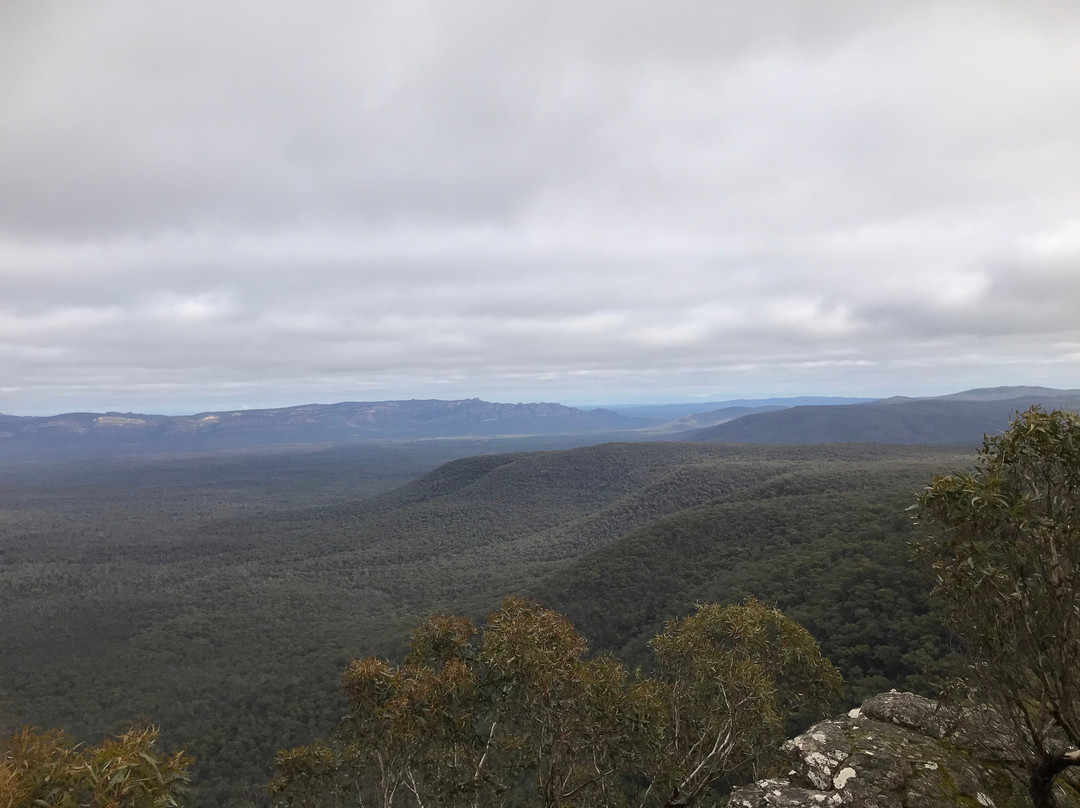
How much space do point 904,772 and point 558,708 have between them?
6875mm

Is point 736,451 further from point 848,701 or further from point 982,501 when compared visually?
point 982,501

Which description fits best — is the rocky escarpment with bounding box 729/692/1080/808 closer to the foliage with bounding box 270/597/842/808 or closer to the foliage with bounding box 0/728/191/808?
the foliage with bounding box 270/597/842/808

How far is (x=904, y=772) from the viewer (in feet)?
28.8

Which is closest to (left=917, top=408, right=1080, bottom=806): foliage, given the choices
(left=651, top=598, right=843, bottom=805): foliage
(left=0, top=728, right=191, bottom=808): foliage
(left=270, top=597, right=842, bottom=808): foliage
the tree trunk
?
the tree trunk

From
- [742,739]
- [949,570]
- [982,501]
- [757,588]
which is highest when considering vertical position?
[982,501]

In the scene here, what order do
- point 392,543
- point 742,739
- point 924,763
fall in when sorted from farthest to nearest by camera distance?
point 392,543 → point 742,739 → point 924,763

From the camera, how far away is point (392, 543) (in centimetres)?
12138

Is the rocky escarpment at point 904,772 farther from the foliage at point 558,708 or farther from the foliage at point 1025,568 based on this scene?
the foliage at point 558,708

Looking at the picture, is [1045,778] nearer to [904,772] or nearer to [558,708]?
[904,772]

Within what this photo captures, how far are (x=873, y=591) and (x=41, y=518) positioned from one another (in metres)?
246

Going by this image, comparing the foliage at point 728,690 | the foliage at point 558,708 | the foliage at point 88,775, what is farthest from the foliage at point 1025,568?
the foliage at point 88,775

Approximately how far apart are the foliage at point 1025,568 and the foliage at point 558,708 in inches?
228

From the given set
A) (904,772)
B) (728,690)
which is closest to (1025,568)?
(904,772)

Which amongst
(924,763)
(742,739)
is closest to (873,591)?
(742,739)
